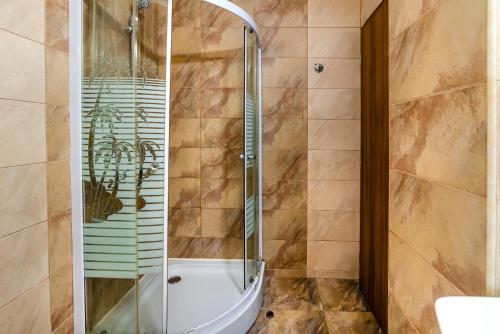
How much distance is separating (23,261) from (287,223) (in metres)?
1.87

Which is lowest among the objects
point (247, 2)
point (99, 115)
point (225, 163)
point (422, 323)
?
point (422, 323)

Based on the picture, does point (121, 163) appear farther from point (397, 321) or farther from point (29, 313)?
point (397, 321)

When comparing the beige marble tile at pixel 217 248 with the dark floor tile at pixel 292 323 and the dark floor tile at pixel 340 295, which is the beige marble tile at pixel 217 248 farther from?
the dark floor tile at pixel 340 295

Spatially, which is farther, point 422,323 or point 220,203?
point 220,203

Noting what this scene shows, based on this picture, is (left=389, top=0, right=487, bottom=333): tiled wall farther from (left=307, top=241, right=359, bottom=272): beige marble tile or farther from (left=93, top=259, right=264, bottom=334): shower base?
(left=307, top=241, right=359, bottom=272): beige marble tile

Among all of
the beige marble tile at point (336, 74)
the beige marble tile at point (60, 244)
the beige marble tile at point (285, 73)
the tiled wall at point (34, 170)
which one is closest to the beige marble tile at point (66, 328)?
the tiled wall at point (34, 170)

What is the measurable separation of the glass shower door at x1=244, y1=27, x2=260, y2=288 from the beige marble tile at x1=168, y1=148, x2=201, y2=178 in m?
0.49

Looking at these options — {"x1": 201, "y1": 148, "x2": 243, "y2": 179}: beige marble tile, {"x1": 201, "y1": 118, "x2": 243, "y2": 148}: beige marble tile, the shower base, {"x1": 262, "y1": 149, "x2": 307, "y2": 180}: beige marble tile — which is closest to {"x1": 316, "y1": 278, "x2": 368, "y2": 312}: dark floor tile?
the shower base

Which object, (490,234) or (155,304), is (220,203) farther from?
(490,234)

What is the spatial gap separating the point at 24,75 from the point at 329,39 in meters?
2.13

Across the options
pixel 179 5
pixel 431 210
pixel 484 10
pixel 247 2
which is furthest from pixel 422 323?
pixel 247 2

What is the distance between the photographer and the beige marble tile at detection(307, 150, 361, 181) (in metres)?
2.53

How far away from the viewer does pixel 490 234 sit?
61 cm

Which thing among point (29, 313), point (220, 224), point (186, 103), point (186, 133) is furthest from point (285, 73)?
point (29, 313)
